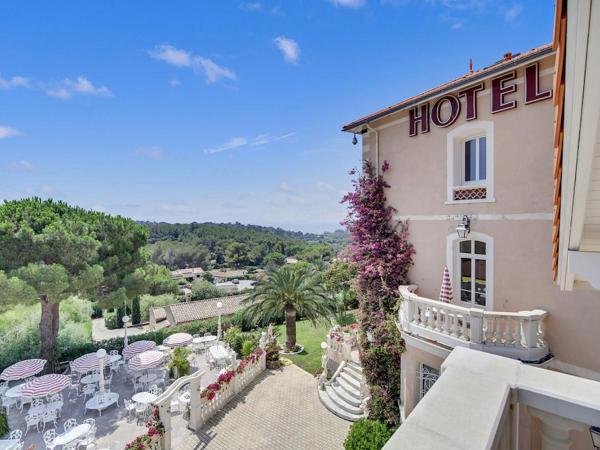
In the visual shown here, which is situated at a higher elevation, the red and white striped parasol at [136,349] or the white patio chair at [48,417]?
the red and white striped parasol at [136,349]

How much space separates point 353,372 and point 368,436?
201 inches

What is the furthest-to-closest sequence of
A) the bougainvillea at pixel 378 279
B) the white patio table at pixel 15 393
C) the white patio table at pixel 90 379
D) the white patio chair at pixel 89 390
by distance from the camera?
the white patio table at pixel 90 379
the white patio chair at pixel 89 390
the white patio table at pixel 15 393
the bougainvillea at pixel 378 279

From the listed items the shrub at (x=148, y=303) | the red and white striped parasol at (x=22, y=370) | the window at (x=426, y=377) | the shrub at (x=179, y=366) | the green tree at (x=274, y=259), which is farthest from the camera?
the green tree at (x=274, y=259)

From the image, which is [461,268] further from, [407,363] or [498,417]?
[498,417]

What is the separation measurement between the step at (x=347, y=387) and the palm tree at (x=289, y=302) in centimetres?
605

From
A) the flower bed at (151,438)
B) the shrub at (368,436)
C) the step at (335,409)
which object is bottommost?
the step at (335,409)

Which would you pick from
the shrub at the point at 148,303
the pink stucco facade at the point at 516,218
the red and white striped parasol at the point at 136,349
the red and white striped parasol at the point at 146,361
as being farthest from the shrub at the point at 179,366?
the shrub at the point at 148,303

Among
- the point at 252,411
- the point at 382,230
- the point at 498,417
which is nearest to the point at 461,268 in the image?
the point at 382,230

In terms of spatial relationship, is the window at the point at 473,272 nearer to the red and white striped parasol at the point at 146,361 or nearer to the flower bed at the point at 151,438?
the flower bed at the point at 151,438

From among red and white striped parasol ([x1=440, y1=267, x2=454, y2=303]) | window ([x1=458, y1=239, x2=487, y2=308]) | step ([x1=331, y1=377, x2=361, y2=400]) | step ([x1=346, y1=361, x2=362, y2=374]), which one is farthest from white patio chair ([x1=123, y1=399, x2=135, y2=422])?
window ([x1=458, y1=239, x2=487, y2=308])

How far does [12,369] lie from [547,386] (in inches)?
926

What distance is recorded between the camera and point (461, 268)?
10156 millimetres

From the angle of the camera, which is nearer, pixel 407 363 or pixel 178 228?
pixel 407 363

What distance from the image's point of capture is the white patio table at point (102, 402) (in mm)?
14898
